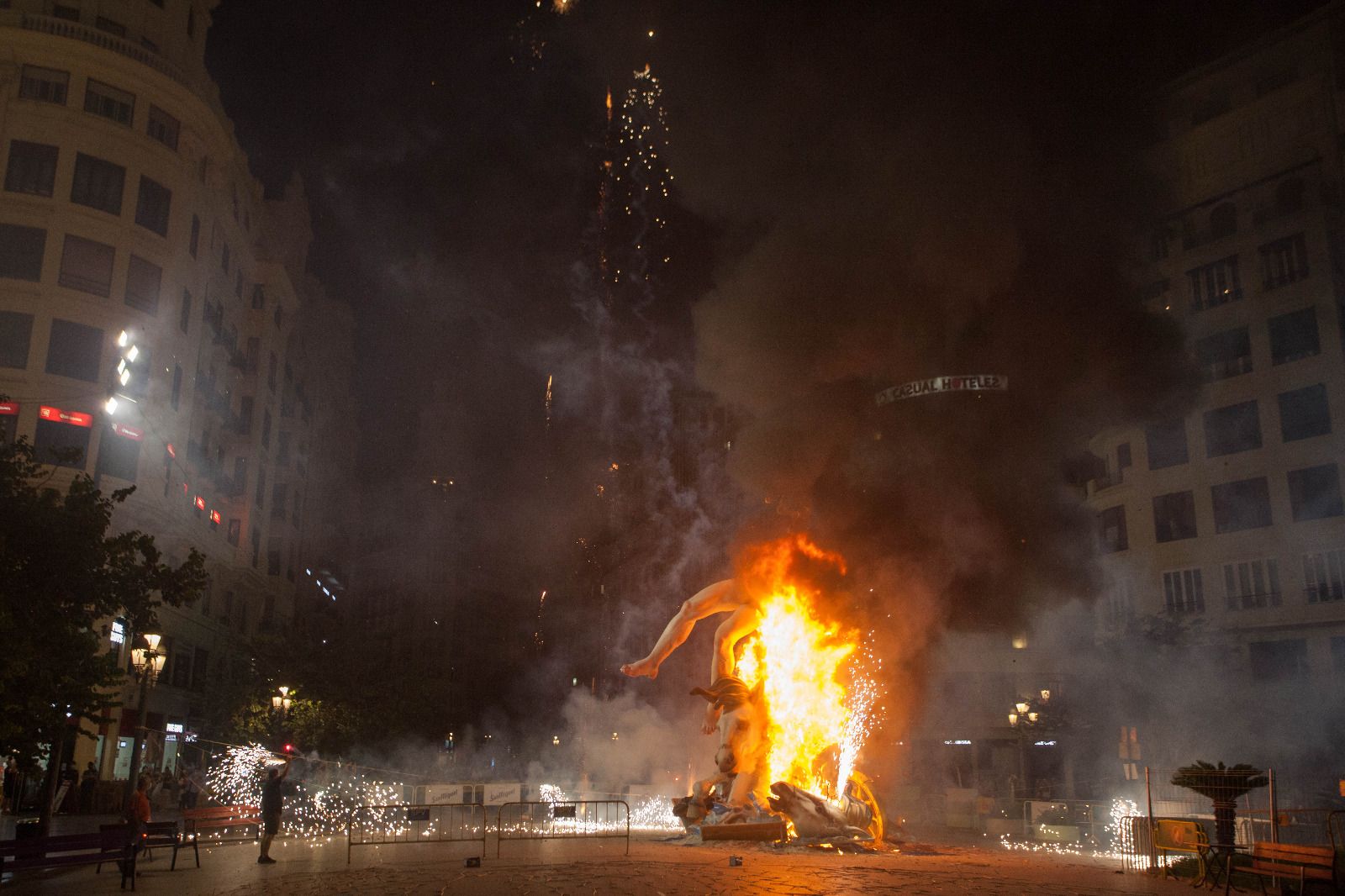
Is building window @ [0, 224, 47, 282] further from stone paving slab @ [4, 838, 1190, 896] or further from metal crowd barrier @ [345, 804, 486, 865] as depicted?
stone paving slab @ [4, 838, 1190, 896]

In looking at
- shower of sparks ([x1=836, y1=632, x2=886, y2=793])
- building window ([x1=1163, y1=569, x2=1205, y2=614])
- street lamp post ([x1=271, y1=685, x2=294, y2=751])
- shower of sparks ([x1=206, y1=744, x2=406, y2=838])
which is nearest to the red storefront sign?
street lamp post ([x1=271, y1=685, x2=294, y2=751])

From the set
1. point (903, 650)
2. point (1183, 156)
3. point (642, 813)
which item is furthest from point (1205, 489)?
point (642, 813)

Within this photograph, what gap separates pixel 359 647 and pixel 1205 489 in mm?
33830

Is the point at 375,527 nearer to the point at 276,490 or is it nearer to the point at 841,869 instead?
the point at 276,490

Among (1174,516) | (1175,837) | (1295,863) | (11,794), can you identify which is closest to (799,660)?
(1175,837)

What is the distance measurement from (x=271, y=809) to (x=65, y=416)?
22424 mm

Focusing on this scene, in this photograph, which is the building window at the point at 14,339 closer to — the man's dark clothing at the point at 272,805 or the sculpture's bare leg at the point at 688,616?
the man's dark clothing at the point at 272,805

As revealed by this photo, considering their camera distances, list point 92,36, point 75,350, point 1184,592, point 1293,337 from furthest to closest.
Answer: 1. point 1184,592
2. point 1293,337
3. point 92,36
4. point 75,350

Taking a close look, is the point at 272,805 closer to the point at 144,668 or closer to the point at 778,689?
the point at 144,668

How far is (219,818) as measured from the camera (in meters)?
19.6

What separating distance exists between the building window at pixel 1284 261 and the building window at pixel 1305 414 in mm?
4477

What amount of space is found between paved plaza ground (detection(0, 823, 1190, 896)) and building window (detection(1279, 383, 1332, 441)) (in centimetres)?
2559

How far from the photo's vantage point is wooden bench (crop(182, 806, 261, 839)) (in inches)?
725

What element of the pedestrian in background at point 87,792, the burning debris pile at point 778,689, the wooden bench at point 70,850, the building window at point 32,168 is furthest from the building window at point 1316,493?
the building window at point 32,168
